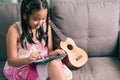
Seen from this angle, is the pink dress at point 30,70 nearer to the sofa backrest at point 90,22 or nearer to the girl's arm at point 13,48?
the girl's arm at point 13,48

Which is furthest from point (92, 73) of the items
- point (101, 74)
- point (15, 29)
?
point (15, 29)

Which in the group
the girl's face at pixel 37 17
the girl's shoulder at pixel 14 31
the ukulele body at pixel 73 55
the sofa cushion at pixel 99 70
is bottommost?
the sofa cushion at pixel 99 70

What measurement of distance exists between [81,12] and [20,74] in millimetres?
671

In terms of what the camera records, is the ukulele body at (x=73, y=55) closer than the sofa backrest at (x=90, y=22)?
Yes

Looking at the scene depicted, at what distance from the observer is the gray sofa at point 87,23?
6.68ft

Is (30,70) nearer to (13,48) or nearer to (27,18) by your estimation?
(13,48)

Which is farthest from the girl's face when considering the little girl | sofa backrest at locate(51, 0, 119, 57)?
sofa backrest at locate(51, 0, 119, 57)

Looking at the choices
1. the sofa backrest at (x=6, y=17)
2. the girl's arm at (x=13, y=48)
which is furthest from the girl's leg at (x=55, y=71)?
the sofa backrest at (x=6, y=17)

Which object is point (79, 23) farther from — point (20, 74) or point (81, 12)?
point (20, 74)

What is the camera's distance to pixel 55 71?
1.63m

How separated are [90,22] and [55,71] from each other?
596 millimetres

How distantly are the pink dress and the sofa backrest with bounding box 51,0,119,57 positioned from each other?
24cm

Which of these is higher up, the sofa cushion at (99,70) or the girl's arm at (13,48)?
the girl's arm at (13,48)

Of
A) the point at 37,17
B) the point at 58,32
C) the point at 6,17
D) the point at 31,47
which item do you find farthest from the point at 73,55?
the point at 6,17
